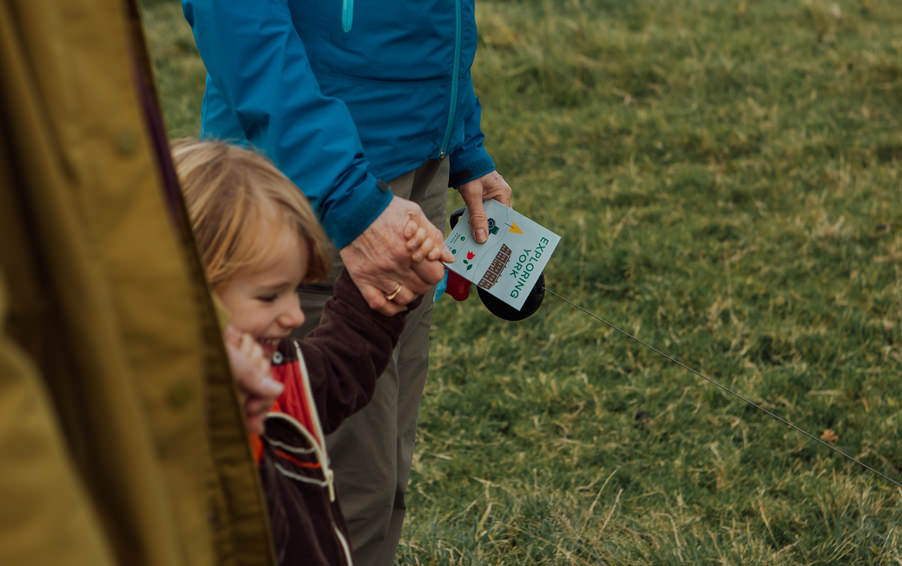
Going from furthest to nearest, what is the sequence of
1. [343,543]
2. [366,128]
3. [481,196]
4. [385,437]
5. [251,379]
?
[481,196] → [385,437] → [366,128] → [343,543] → [251,379]

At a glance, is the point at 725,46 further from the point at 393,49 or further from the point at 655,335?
the point at 393,49

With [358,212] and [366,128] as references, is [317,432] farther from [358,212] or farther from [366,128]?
[366,128]

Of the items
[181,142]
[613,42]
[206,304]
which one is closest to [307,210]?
[181,142]

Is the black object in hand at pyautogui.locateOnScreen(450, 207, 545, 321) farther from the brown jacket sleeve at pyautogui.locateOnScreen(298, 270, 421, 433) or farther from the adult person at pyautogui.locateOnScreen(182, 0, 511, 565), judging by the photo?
the brown jacket sleeve at pyautogui.locateOnScreen(298, 270, 421, 433)

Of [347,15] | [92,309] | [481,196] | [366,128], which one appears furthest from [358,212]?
[92,309]

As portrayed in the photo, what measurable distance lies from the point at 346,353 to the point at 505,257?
2.48 ft

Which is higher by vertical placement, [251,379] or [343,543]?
[251,379]

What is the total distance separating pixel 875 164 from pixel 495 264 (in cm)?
407

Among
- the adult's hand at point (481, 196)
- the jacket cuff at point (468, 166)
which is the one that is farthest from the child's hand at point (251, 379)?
the jacket cuff at point (468, 166)

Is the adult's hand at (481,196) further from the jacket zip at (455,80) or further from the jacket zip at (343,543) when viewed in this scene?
the jacket zip at (343,543)

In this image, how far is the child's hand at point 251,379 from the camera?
3.94 ft

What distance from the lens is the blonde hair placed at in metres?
1.48

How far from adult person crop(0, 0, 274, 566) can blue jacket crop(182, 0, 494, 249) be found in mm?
1027

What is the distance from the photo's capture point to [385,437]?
229 cm
